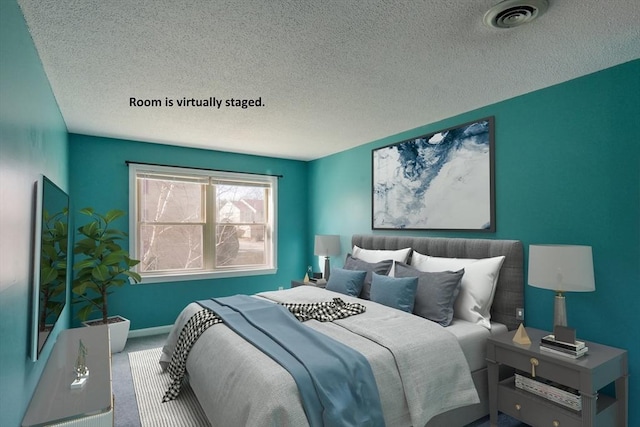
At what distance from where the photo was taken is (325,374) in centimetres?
184

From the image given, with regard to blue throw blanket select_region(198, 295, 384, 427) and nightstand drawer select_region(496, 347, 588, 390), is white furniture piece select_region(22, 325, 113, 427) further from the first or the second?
nightstand drawer select_region(496, 347, 588, 390)

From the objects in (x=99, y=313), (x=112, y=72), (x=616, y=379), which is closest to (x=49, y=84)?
(x=112, y=72)

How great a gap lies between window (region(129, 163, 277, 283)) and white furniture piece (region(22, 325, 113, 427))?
2211mm

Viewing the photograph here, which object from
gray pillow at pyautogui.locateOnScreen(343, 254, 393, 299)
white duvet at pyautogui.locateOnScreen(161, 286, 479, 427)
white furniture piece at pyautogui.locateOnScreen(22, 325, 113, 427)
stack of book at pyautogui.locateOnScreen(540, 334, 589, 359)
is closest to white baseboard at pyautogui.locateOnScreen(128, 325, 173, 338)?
white furniture piece at pyautogui.locateOnScreen(22, 325, 113, 427)

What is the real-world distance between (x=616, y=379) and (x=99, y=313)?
4.92 m

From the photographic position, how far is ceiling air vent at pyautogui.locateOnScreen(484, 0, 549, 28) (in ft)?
5.52

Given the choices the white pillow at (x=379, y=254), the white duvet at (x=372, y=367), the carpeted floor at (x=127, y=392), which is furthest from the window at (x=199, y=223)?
the white duvet at (x=372, y=367)

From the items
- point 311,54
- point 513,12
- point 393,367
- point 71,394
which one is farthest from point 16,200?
point 513,12

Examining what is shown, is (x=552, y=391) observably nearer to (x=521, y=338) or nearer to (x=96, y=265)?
(x=521, y=338)

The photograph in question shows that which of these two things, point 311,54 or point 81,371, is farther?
point 311,54

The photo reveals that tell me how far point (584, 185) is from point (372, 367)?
202 centimetres

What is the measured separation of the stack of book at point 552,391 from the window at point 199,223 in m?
3.71

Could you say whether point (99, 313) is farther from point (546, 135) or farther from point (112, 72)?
point (546, 135)

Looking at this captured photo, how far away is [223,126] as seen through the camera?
3.73 meters
